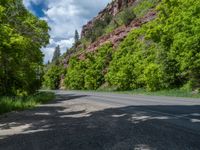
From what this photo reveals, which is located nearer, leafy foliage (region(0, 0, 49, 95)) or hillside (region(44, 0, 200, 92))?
leafy foliage (region(0, 0, 49, 95))

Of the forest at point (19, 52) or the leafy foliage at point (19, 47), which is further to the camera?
the leafy foliage at point (19, 47)

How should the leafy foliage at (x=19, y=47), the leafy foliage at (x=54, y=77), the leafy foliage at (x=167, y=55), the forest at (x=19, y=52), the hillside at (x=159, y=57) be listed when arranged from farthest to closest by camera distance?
the leafy foliage at (x=54, y=77), the hillside at (x=159, y=57), the leafy foliage at (x=167, y=55), the leafy foliage at (x=19, y=47), the forest at (x=19, y=52)

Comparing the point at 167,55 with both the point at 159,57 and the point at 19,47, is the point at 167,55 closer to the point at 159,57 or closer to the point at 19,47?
the point at 159,57

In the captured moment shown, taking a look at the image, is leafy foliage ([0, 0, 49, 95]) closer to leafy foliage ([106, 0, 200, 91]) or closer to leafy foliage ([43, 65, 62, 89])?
leafy foliage ([106, 0, 200, 91])

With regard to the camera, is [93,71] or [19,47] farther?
[93,71]

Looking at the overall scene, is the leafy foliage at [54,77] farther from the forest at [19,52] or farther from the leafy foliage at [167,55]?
the forest at [19,52]

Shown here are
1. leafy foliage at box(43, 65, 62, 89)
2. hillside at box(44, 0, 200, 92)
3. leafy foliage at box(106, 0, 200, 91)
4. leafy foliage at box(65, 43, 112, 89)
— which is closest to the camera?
leafy foliage at box(106, 0, 200, 91)

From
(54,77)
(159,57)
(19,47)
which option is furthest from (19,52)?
(54,77)

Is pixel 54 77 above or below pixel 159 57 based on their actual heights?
above

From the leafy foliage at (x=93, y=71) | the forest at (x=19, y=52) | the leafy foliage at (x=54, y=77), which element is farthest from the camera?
the leafy foliage at (x=54, y=77)

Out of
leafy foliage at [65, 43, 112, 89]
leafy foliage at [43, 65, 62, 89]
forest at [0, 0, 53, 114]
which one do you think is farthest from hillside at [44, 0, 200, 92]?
leafy foliage at [43, 65, 62, 89]

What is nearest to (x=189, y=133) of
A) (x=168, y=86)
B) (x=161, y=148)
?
(x=161, y=148)

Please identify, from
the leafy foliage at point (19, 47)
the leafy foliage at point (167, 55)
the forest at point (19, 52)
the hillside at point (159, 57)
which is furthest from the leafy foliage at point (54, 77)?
the leafy foliage at point (19, 47)

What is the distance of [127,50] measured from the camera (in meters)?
66.9
